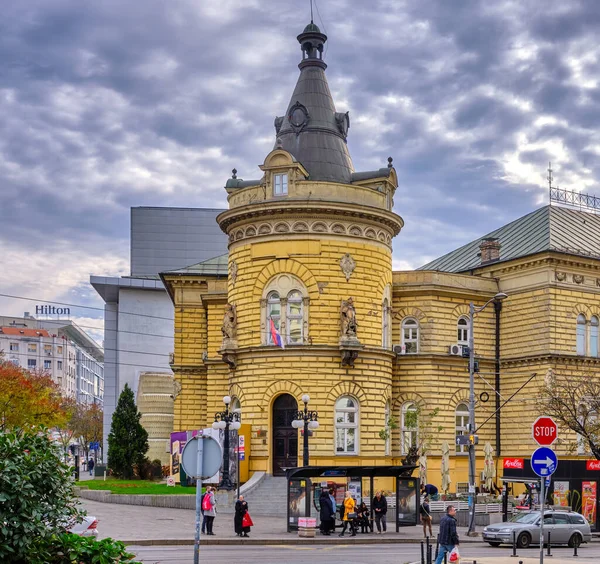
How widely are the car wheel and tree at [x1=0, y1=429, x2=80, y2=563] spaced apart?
22.2 metres

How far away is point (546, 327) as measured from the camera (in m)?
54.5

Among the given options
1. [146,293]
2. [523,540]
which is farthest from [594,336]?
[146,293]

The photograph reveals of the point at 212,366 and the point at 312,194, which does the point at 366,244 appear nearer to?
the point at 312,194

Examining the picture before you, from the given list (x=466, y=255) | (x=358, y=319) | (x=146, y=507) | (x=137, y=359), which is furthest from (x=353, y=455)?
(x=137, y=359)

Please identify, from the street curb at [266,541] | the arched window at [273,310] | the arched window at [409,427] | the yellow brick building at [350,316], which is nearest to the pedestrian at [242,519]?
the street curb at [266,541]

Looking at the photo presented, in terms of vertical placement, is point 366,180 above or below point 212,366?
above

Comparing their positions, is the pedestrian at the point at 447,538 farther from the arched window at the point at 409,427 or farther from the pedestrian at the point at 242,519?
the arched window at the point at 409,427

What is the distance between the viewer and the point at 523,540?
34062 millimetres

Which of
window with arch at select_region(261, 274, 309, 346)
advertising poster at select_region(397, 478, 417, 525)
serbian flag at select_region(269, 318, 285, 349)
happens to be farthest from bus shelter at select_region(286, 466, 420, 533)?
window with arch at select_region(261, 274, 309, 346)

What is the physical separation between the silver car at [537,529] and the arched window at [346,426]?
51.5 ft

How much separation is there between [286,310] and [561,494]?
1666cm

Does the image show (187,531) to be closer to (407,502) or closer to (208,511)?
(208,511)

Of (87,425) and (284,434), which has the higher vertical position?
(284,434)

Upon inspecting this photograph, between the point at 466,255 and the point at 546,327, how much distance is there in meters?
10.8
